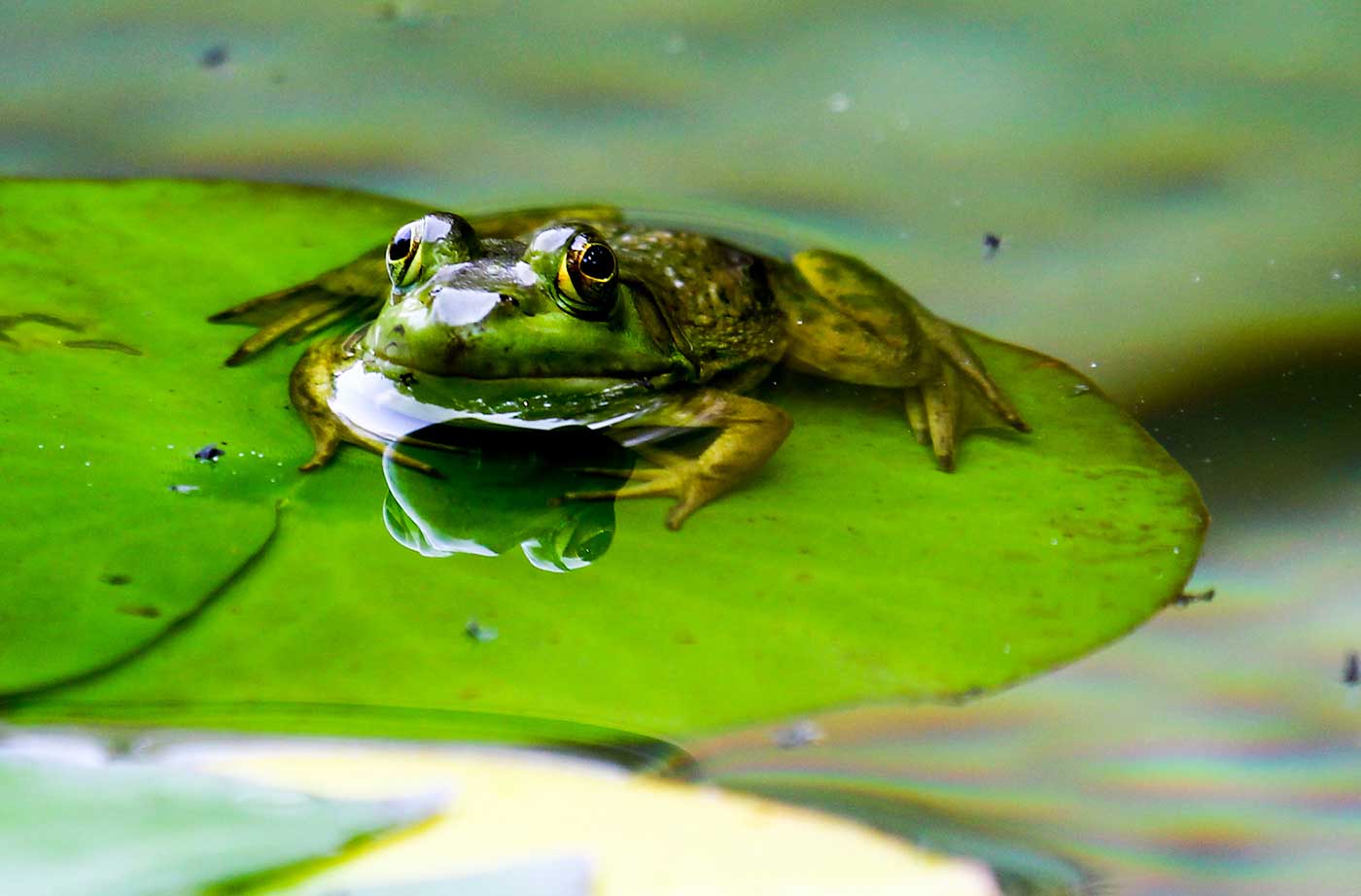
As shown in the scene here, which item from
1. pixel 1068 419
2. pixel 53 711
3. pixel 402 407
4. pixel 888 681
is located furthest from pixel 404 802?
pixel 1068 419

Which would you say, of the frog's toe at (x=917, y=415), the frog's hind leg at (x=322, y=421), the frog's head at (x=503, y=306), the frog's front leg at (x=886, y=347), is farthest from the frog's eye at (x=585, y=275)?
the frog's toe at (x=917, y=415)

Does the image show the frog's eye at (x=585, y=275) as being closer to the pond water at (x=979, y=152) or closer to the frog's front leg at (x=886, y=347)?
the frog's front leg at (x=886, y=347)

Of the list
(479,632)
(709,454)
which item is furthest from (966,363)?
(479,632)

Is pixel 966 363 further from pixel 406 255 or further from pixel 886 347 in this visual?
pixel 406 255

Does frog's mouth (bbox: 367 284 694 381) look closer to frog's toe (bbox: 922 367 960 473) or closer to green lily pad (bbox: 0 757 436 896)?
frog's toe (bbox: 922 367 960 473)

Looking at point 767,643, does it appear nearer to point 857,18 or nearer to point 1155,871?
point 1155,871

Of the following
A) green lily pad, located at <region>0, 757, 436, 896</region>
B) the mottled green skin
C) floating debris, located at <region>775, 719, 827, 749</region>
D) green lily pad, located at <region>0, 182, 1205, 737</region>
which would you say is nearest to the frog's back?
the mottled green skin
